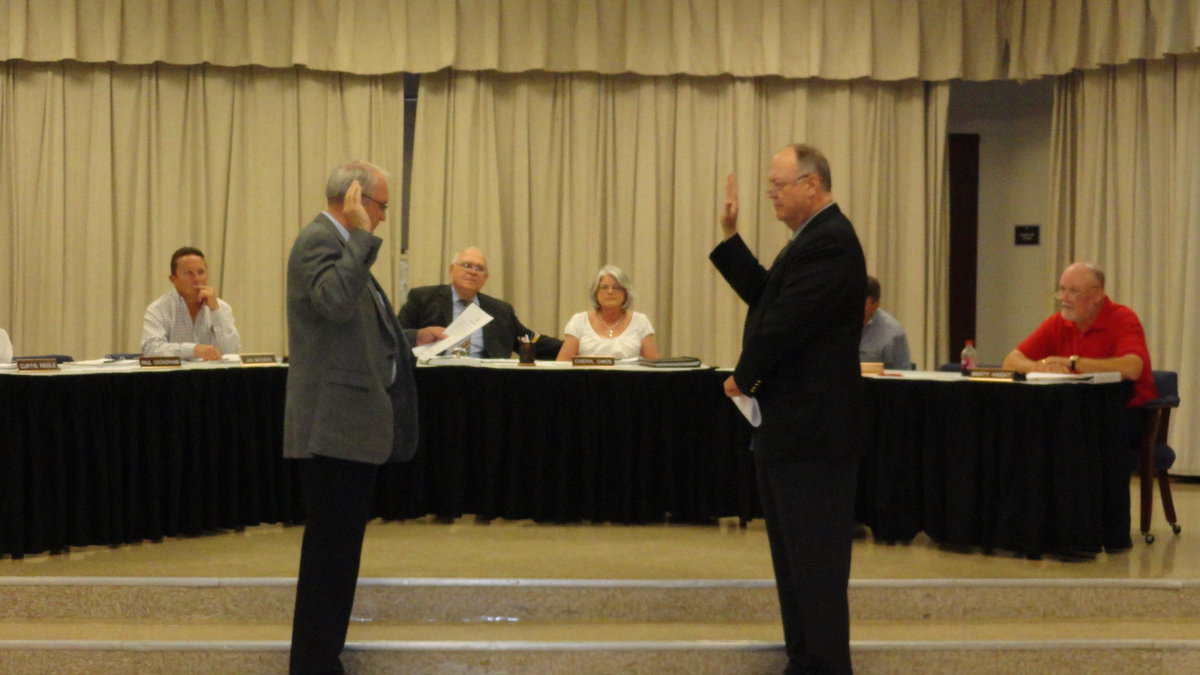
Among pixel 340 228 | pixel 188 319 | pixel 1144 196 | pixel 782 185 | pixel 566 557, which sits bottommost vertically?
pixel 566 557

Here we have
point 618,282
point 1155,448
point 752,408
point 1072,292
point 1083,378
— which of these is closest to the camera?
point 752,408

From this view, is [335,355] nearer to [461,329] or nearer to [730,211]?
[730,211]

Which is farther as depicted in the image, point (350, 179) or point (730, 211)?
point (730, 211)

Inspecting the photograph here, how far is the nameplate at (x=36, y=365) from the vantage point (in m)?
4.98

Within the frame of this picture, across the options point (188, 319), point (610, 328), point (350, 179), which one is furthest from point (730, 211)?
point (188, 319)

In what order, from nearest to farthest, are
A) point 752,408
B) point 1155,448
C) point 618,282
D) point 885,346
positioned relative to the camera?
point 752,408 → point 1155,448 → point 885,346 → point 618,282

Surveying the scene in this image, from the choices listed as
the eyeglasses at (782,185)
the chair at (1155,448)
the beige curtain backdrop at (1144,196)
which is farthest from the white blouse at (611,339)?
the beige curtain backdrop at (1144,196)

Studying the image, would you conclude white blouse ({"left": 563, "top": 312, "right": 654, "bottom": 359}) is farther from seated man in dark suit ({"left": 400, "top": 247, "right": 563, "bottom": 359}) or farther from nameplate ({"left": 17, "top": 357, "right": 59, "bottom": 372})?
nameplate ({"left": 17, "top": 357, "right": 59, "bottom": 372})

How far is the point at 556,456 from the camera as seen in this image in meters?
5.68

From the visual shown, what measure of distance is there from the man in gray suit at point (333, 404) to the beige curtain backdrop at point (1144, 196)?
18.9 feet

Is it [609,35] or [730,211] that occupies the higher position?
[609,35]

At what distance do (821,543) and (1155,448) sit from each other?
2880 mm

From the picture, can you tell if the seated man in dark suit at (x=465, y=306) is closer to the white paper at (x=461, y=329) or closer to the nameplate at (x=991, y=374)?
the white paper at (x=461, y=329)

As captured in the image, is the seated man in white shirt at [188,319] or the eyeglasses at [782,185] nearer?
the eyeglasses at [782,185]
